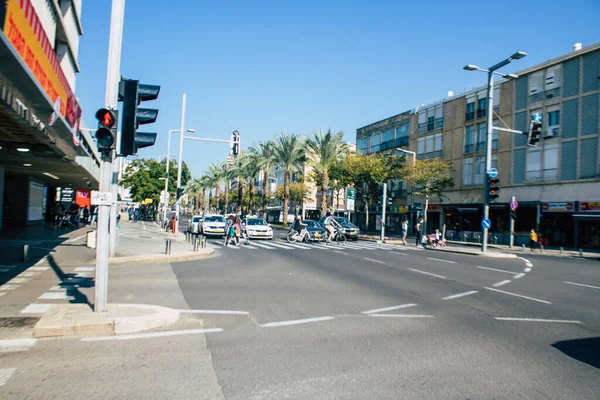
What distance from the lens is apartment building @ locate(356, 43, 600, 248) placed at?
34.1 m

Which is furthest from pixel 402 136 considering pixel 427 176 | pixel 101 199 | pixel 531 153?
pixel 101 199

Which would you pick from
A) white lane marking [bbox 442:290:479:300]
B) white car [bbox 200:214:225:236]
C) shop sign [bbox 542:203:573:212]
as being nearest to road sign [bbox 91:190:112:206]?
white lane marking [bbox 442:290:479:300]

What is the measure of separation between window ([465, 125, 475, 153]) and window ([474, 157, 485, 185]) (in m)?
1.61

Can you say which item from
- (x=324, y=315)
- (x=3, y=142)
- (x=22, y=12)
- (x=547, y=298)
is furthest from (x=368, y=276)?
(x=3, y=142)

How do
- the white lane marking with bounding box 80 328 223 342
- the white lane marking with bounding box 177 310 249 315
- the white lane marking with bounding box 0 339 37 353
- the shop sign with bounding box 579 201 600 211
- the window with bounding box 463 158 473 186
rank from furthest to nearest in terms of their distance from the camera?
the window with bounding box 463 158 473 186 < the shop sign with bounding box 579 201 600 211 < the white lane marking with bounding box 177 310 249 315 < the white lane marking with bounding box 80 328 223 342 < the white lane marking with bounding box 0 339 37 353

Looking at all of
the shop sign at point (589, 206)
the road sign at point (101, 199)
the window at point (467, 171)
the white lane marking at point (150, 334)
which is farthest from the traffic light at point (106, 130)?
the window at point (467, 171)

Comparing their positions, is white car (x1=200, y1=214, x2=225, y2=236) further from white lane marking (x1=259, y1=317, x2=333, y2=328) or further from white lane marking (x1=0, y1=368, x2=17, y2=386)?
white lane marking (x1=0, y1=368, x2=17, y2=386)

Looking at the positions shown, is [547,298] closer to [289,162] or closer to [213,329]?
[213,329]

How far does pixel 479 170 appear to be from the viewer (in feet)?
147

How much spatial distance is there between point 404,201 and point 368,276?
43.9 m

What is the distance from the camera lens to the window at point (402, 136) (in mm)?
57219

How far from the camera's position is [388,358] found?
19.0ft

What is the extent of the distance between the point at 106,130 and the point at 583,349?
26.2ft

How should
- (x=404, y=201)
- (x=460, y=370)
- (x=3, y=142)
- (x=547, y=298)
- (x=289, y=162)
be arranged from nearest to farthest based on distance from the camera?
(x=460, y=370)
(x=547, y=298)
(x=3, y=142)
(x=289, y=162)
(x=404, y=201)
